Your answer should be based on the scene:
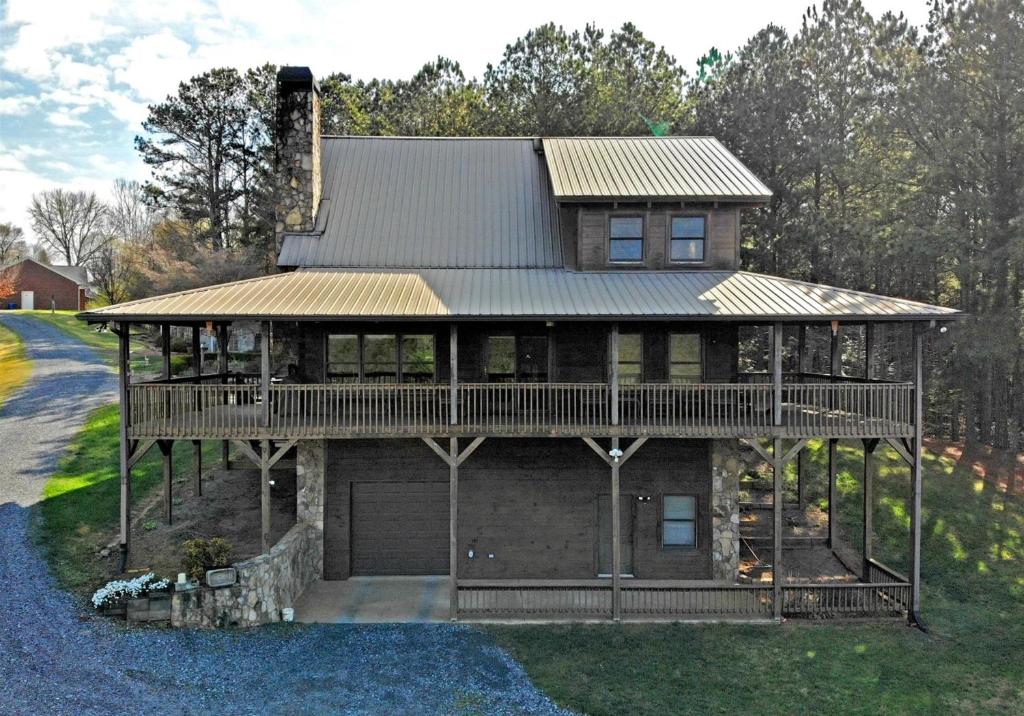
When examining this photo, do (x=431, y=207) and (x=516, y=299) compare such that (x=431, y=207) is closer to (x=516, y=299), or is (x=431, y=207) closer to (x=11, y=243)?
(x=516, y=299)

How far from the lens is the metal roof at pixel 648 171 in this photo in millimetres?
15703

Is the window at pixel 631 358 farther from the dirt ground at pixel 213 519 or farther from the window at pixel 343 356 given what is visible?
the dirt ground at pixel 213 519

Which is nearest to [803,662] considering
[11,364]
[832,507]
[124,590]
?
[832,507]

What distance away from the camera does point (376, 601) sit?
13852 millimetres

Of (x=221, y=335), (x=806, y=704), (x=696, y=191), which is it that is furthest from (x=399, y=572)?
(x=696, y=191)

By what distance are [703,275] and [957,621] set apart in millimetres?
8982

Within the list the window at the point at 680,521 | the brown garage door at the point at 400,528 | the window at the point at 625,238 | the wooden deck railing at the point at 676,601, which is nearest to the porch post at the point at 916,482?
the wooden deck railing at the point at 676,601

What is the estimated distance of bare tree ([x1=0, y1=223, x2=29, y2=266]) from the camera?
7200cm

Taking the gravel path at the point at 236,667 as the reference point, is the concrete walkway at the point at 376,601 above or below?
below

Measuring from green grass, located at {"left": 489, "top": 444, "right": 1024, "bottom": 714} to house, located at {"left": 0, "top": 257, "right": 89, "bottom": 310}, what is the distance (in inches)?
2491

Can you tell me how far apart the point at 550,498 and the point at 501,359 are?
3.41 metres

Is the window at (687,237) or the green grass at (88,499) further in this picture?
the window at (687,237)

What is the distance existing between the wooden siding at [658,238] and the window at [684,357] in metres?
1.92

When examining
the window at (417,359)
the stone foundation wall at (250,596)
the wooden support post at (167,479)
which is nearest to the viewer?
the stone foundation wall at (250,596)
